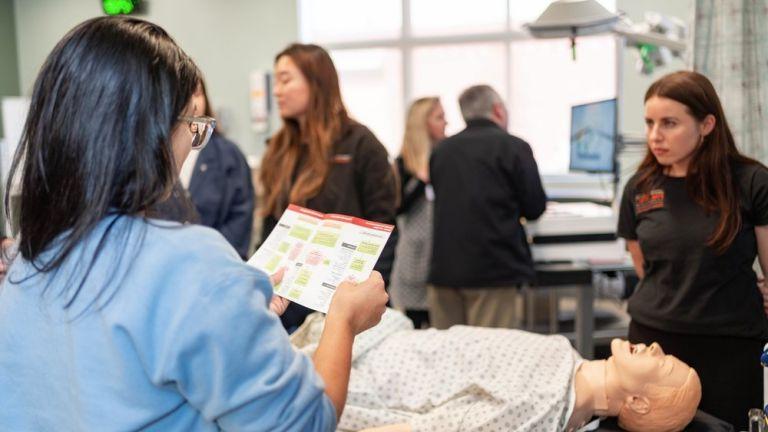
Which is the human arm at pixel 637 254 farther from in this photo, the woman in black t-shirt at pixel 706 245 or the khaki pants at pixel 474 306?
the khaki pants at pixel 474 306

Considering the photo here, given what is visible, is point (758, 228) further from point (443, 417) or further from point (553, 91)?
point (553, 91)

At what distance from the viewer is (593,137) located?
293cm

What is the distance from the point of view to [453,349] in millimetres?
2201

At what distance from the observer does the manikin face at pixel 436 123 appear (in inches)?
154

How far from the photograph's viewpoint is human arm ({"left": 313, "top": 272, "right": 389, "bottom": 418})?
1.01m

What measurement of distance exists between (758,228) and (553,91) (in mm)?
4500

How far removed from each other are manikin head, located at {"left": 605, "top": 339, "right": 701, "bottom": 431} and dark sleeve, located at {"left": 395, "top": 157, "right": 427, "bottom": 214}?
189 cm

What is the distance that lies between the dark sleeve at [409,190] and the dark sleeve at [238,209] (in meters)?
1.15

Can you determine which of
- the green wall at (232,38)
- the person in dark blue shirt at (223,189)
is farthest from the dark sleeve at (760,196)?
the green wall at (232,38)

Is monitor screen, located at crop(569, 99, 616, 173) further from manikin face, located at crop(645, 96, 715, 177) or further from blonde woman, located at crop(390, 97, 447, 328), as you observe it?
blonde woman, located at crop(390, 97, 447, 328)

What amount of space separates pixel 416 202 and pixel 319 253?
2.57 m

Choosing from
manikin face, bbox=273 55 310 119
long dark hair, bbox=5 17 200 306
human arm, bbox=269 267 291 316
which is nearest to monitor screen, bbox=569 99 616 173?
manikin face, bbox=273 55 310 119

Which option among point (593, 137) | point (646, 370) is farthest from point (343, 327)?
point (593, 137)

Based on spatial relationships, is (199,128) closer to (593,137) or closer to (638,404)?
(638,404)
